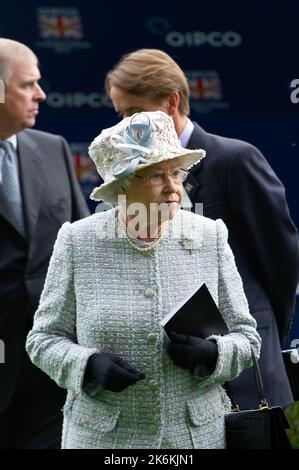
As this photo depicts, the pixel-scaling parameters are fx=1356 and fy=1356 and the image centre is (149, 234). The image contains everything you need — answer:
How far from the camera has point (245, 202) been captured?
496 cm

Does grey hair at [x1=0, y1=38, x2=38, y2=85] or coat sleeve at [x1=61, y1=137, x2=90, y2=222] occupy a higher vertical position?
grey hair at [x1=0, y1=38, x2=38, y2=85]

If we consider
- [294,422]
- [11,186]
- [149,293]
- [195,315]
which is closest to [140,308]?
[149,293]

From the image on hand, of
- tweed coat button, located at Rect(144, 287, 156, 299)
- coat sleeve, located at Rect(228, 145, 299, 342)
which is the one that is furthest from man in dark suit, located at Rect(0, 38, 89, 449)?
tweed coat button, located at Rect(144, 287, 156, 299)

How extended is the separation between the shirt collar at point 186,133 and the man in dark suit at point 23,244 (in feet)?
2.77

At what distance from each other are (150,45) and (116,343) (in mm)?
3802

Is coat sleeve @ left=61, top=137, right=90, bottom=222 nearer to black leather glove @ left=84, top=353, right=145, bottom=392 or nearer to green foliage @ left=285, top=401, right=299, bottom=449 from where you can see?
green foliage @ left=285, top=401, right=299, bottom=449

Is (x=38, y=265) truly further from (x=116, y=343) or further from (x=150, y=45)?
(x=150, y=45)

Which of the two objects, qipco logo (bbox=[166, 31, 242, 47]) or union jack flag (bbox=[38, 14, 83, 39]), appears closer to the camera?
qipco logo (bbox=[166, 31, 242, 47])

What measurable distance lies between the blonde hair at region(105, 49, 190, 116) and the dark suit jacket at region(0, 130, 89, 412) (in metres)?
0.69

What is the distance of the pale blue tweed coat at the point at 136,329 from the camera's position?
12.8 ft

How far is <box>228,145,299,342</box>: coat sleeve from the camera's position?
498 centimetres

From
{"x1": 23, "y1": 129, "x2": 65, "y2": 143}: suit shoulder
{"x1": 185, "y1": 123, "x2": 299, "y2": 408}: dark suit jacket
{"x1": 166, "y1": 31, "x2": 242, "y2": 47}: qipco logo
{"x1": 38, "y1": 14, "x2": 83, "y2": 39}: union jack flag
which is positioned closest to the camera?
{"x1": 185, "y1": 123, "x2": 299, "y2": 408}: dark suit jacket

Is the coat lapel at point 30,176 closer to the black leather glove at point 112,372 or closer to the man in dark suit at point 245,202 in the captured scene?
the man in dark suit at point 245,202

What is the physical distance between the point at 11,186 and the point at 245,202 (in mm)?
1180
